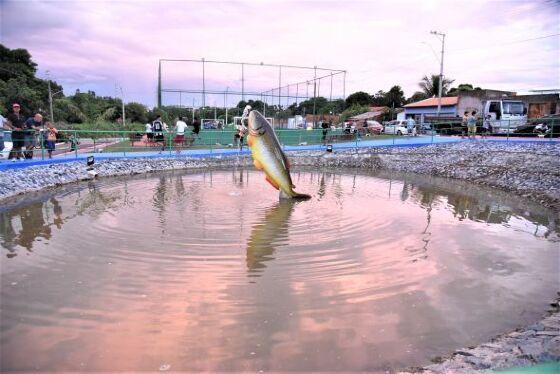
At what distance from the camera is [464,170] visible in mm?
16531

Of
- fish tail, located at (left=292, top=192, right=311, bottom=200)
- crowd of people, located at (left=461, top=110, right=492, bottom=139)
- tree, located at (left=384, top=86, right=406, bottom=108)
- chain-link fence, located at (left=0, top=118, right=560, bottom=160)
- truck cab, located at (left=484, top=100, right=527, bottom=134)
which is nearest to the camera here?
fish tail, located at (left=292, top=192, right=311, bottom=200)

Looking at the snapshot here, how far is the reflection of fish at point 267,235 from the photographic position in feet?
21.2

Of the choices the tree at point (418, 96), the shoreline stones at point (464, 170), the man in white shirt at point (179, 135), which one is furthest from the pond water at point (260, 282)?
the tree at point (418, 96)

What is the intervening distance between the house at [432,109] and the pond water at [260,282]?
33420 millimetres

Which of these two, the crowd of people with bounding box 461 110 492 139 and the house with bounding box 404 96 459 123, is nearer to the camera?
the crowd of people with bounding box 461 110 492 139

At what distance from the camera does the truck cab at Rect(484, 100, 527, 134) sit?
2634 cm

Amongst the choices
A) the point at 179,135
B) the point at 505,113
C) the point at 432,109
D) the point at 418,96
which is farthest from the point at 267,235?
the point at 418,96

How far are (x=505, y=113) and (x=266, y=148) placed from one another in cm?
2342

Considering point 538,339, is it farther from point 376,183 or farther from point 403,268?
point 376,183

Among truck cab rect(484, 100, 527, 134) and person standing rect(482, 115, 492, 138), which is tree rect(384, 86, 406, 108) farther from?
person standing rect(482, 115, 492, 138)

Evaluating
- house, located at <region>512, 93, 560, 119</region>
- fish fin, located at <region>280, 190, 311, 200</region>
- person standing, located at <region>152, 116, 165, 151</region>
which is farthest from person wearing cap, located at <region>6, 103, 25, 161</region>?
house, located at <region>512, 93, 560, 119</region>

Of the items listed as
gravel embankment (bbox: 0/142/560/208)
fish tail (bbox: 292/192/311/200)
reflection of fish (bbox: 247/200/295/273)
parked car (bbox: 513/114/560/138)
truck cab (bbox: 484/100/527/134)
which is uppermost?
truck cab (bbox: 484/100/527/134)

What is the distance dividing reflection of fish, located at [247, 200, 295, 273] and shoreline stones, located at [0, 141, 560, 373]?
3.11 meters

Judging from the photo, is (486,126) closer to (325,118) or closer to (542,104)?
(542,104)
